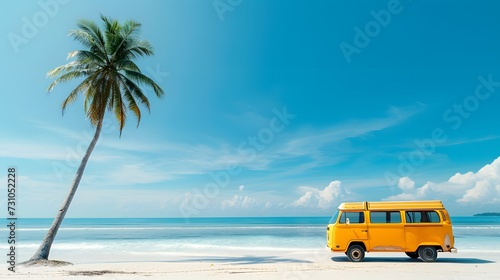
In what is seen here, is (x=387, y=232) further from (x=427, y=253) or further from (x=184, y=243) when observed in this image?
(x=184, y=243)

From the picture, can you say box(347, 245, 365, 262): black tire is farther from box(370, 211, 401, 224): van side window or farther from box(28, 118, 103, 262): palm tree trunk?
box(28, 118, 103, 262): palm tree trunk

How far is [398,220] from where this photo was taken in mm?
13984

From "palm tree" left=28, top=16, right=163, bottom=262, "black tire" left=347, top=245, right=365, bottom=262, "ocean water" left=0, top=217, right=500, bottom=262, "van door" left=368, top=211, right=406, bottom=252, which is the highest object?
"palm tree" left=28, top=16, right=163, bottom=262

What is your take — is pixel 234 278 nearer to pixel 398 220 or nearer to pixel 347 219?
pixel 347 219

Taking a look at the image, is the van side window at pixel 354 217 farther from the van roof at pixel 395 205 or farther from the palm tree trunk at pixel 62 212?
the palm tree trunk at pixel 62 212

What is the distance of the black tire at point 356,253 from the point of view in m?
14.1

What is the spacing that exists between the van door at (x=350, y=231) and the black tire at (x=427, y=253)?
2.28m

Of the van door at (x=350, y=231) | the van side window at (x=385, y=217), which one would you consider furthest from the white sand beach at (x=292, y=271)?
the van side window at (x=385, y=217)

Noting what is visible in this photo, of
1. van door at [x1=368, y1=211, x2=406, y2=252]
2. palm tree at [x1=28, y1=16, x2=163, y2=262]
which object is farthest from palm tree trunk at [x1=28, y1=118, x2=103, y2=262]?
van door at [x1=368, y1=211, x2=406, y2=252]

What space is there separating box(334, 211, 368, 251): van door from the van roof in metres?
0.33

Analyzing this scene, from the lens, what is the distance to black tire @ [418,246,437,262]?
13.8 m

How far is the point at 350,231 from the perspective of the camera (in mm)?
14109

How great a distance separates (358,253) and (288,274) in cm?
394

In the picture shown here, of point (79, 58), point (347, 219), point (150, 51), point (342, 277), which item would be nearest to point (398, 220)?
point (347, 219)
